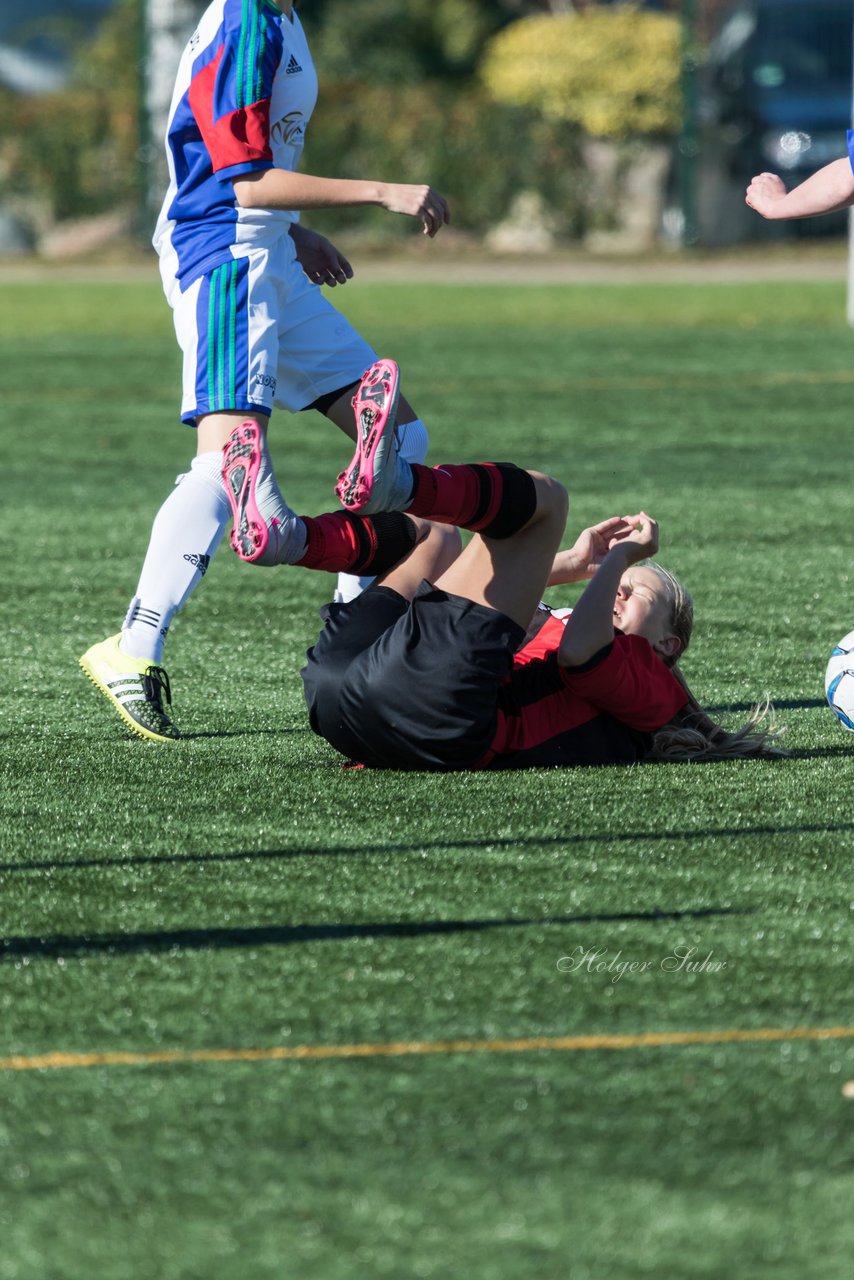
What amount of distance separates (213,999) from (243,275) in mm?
2194

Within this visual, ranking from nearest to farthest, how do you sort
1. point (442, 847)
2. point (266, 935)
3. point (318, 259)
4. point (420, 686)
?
1. point (266, 935)
2. point (442, 847)
3. point (420, 686)
4. point (318, 259)

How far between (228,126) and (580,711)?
148 cm

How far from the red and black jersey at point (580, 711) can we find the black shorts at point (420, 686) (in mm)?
100

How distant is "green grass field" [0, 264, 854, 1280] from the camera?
2.12 m

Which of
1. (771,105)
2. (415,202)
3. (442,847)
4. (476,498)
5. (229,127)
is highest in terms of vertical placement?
(771,105)

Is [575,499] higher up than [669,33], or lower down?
lower down

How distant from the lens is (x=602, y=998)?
8.97ft

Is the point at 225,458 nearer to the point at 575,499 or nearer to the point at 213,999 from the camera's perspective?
the point at 213,999

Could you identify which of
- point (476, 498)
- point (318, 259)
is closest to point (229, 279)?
point (318, 259)

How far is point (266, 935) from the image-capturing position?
301 cm

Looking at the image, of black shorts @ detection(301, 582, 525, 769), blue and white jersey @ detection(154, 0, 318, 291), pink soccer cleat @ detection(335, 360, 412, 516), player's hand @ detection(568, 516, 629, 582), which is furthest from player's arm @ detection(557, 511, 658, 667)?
blue and white jersey @ detection(154, 0, 318, 291)

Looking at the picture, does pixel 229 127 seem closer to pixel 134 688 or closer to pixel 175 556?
pixel 175 556

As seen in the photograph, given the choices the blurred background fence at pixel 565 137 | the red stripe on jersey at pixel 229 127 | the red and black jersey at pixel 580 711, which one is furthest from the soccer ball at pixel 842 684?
the blurred background fence at pixel 565 137

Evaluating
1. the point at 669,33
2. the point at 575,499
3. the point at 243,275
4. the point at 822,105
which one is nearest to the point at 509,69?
the point at 669,33
